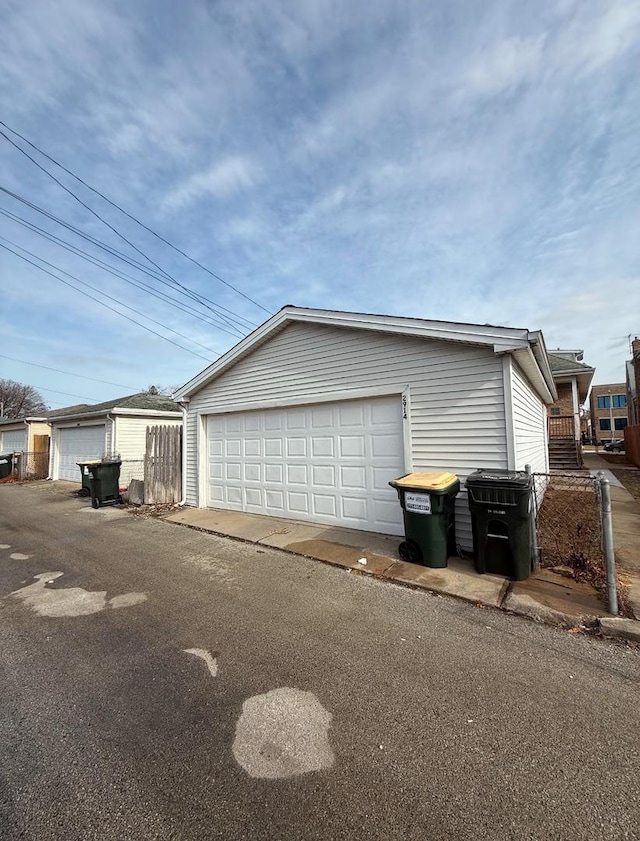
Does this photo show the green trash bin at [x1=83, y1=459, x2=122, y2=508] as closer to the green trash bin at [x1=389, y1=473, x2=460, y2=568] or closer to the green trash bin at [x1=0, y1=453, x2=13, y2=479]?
the green trash bin at [x1=389, y1=473, x2=460, y2=568]

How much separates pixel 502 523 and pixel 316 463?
3.38m

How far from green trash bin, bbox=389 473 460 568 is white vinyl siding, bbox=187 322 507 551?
25.3 inches

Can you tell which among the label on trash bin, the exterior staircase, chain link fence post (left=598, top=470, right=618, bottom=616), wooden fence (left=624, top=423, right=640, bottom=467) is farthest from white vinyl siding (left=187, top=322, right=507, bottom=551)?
wooden fence (left=624, top=423, right=640, bottom=467)

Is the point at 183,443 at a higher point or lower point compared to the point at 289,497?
higher

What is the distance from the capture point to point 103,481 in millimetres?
9641

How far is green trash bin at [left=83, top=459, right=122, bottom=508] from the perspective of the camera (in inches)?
376

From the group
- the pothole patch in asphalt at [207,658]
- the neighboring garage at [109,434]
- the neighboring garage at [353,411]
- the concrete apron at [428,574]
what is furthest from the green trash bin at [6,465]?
the pothole patch in asphalt at [207,658]

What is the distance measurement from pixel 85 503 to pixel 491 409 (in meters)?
Answer: 10.6

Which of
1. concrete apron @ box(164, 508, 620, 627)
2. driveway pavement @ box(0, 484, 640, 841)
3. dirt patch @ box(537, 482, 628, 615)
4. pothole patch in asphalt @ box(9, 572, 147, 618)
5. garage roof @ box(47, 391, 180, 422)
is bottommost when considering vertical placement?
driveway pavement @ box(0, 484, 640, 841)

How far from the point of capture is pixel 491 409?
498cm

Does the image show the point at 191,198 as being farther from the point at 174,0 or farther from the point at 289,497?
the point at 289,497

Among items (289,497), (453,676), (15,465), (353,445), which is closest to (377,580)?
(453,676)

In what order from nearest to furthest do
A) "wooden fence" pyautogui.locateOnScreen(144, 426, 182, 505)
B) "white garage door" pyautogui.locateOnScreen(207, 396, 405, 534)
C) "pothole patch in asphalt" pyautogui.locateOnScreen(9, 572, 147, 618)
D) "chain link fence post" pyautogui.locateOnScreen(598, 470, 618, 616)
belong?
"chain link fence post" pyautogui.locateOnScreen(598, 470, 618, 616) → "pothole patch in asphalt" pyautogui.locateOnScreen(9, 572, 147, 618) → "white garage door" pyautogui.locateOnScreen(207, 396, 405, 534) → "wooden fence" pyautogui.locateOnScreen(144, 426, 182, 505)

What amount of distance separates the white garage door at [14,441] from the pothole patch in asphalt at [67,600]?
18799mm
